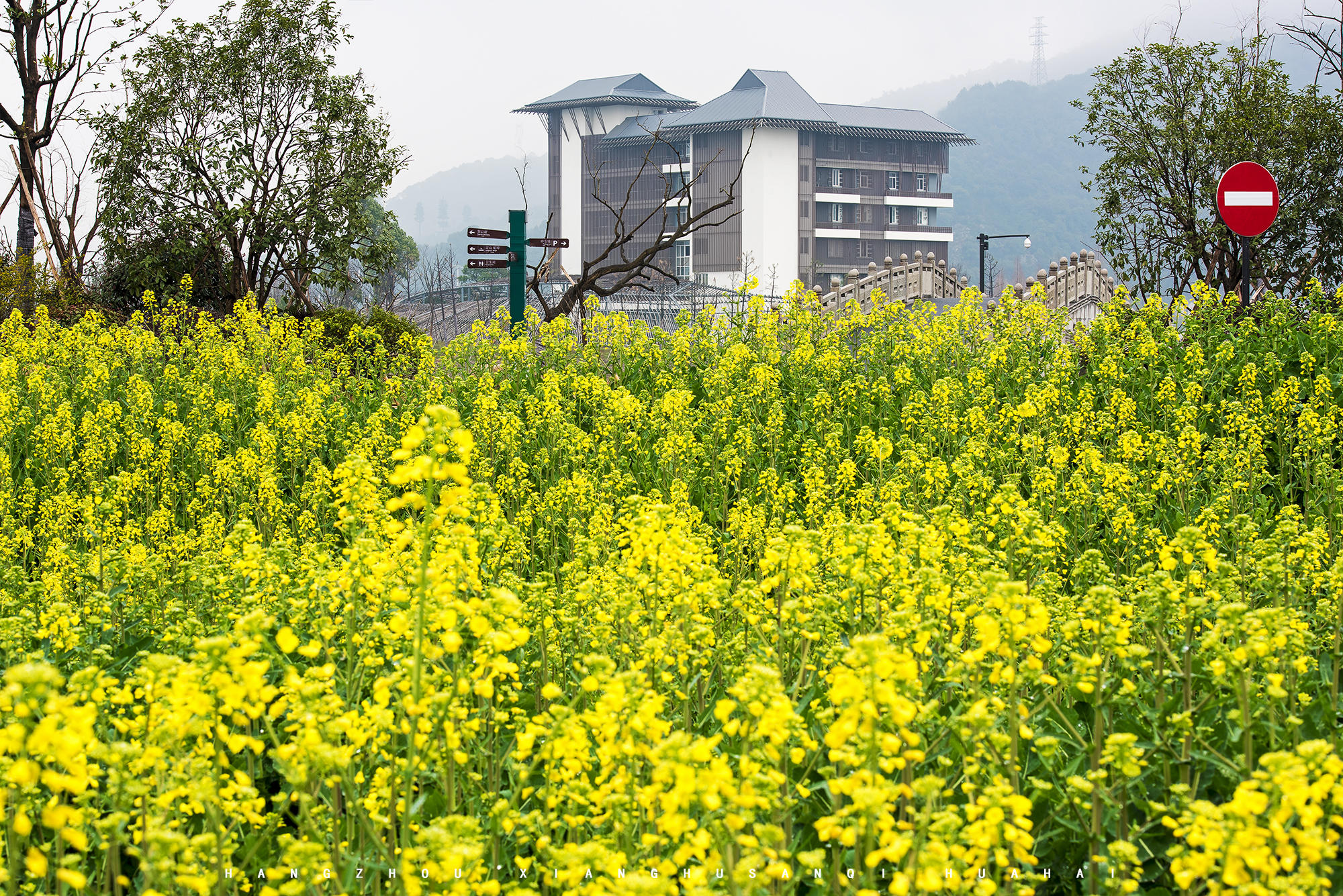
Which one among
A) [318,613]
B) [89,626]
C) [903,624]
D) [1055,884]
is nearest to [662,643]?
[903,624]

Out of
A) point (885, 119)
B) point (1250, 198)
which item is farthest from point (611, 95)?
point (1250, 198)

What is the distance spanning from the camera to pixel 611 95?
276 feet

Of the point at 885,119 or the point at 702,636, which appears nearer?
the point at 702,636

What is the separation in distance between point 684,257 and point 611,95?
49.6 feet

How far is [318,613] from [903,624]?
238 centimetres

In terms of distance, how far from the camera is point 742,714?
2924 millimetres

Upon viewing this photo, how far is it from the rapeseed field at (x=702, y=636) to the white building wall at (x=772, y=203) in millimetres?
66669

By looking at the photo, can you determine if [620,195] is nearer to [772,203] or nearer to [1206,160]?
[772,203]

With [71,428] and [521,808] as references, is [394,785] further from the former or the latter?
[71,428]

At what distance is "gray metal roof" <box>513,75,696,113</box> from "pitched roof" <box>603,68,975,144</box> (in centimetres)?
367

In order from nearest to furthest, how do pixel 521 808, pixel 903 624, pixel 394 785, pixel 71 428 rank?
1. pixel 394 785
2. pixel 903 624
3. pixel 521 808
4. pixel 71 428

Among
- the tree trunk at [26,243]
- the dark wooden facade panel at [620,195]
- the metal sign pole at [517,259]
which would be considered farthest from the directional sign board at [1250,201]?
the dark wooden facade panel at [620,195]

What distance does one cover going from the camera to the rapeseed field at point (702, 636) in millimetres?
2225

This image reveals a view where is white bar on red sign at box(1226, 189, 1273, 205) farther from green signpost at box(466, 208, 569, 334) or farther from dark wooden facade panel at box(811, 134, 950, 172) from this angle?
dark wooden facade panel at box(811, 134, 950, 172)
